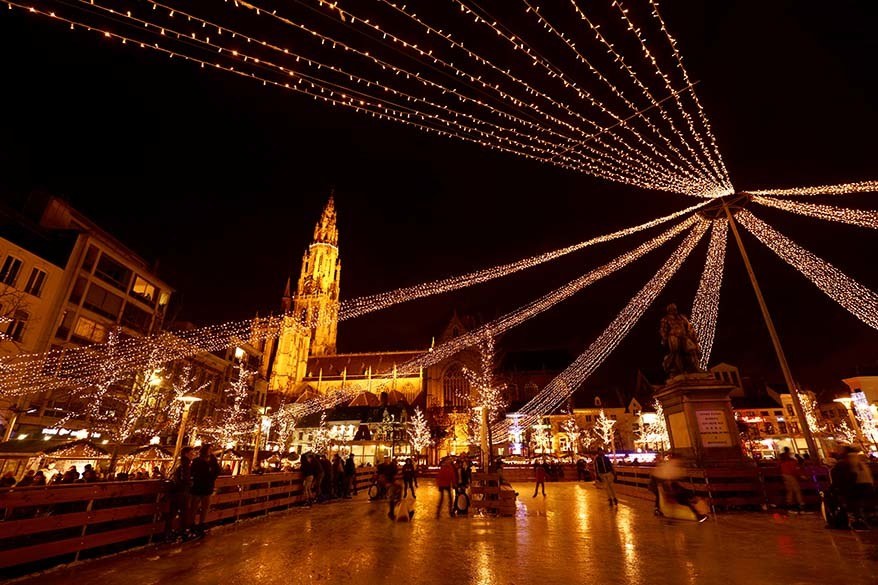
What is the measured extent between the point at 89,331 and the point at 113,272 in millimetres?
A: 4794

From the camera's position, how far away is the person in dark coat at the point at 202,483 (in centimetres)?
805

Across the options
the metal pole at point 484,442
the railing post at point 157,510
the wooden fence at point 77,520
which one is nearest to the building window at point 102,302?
the wooden fence at point 77,520

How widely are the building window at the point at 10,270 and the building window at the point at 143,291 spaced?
842 centimetres

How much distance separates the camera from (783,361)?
1091cm

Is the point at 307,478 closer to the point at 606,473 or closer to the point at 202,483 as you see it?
the point at 202,483

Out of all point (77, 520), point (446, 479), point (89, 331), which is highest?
point (89, 331)

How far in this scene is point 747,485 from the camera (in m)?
10.1

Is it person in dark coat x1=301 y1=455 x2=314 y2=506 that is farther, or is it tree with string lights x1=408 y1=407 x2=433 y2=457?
tree with string lights x1=408 y1=407 x2=433 y2=457

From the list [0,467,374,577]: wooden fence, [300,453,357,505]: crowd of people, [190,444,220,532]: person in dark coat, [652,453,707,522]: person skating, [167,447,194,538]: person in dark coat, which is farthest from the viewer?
[300,453,357,505]: crowd of people

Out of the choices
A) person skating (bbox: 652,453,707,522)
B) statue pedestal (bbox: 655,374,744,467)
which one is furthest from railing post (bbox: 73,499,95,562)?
statue pedestal (bbox: 655,374,744,467)

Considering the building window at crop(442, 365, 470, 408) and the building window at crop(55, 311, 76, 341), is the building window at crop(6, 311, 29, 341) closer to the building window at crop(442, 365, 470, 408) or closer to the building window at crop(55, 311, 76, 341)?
the building window at crop(55, 311, 76, 341)

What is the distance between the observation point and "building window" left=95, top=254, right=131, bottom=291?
29031 mm

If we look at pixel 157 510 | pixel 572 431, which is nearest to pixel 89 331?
pixel 157 510

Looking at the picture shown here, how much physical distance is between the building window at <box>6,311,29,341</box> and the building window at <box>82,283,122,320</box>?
388 centimetres
